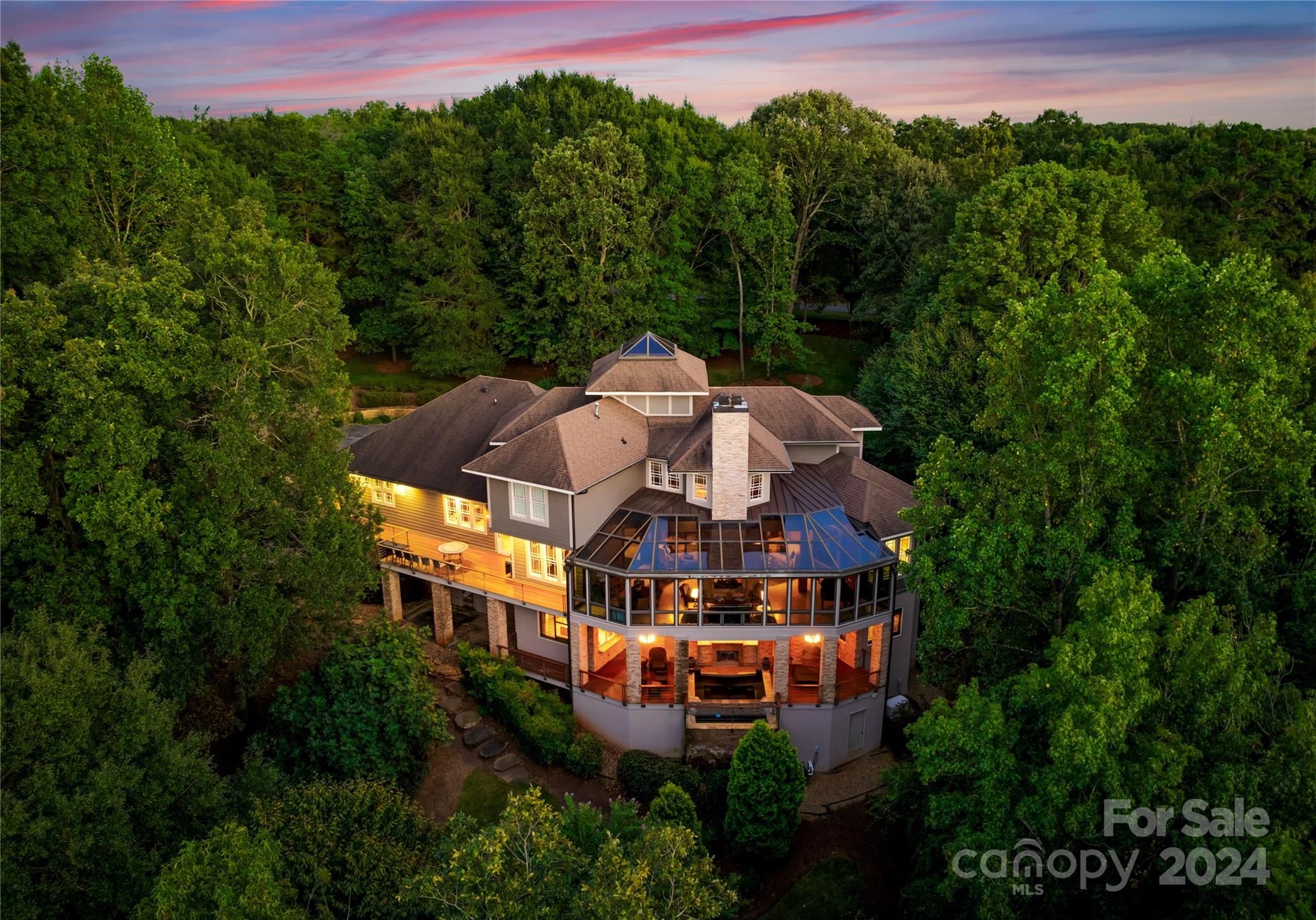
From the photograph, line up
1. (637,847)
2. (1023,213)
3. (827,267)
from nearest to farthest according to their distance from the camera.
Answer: (637,847) → (1023,213) → (827,267)

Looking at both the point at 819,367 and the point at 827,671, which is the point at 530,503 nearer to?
the point at 827,671

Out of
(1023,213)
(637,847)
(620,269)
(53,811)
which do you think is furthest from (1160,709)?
(620,269)

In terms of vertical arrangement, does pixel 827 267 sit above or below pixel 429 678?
above

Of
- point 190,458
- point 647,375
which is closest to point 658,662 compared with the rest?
point 647,375

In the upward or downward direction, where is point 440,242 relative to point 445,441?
upward

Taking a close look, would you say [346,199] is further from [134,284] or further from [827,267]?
[134,284]

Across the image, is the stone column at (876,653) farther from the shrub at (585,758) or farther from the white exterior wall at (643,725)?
the shrub at (585,758)
